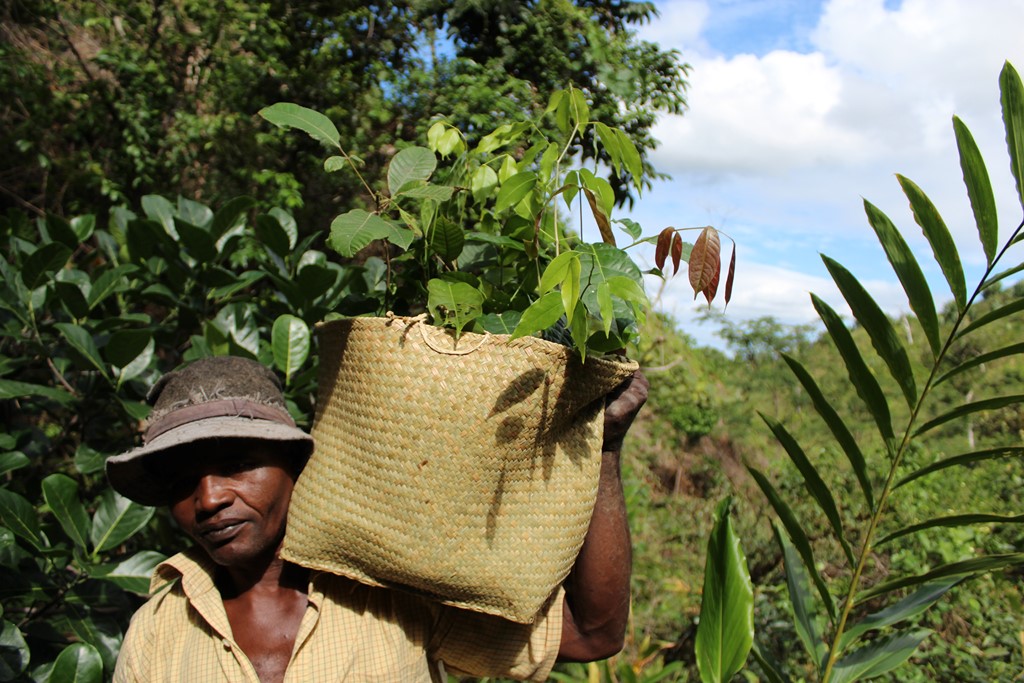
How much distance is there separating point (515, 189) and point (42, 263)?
1.36 m

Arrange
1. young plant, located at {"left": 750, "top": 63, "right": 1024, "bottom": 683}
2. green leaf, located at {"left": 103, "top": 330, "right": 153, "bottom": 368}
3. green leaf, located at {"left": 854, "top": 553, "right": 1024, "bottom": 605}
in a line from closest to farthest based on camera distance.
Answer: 1. young plant, located at {"left": 750, "top": 63, "right": 1024, "bottom": 683}
2. green leaf, located at {"left": 854, "top": 553, "right": 1024, "bottom": 605}
3. green leaf, located at {"left": 103, "top": 330, "right": 153, "bottom": 368}

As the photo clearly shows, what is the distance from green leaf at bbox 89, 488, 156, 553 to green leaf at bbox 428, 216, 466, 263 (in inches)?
39.0

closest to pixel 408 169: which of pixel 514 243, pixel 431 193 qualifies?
pixel 431 193

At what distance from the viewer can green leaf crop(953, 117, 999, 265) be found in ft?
3.78

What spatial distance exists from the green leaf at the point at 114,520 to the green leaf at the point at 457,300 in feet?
3.26

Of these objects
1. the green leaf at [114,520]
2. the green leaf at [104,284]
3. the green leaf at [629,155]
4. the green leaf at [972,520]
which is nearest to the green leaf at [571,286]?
the green leaf at [629,155]

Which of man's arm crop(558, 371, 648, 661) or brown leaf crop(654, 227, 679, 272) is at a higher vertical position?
brown leaf crop(654, 227, 679, 272)

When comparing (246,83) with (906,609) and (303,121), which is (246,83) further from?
(906,609)

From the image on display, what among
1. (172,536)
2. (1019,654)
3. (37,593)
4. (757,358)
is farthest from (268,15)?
(757,358)

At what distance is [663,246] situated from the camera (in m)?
0.91

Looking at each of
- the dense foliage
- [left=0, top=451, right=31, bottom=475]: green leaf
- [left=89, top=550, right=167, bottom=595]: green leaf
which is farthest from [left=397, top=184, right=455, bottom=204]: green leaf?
the dense foliage

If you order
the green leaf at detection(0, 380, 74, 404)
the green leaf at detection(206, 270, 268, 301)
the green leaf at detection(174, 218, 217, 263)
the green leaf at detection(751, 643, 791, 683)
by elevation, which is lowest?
the green leaf at detection(751, 643, 791, 683)

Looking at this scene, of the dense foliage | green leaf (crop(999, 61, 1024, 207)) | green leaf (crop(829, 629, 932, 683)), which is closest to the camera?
green leaf (crop(999, 61, 1024, 207))

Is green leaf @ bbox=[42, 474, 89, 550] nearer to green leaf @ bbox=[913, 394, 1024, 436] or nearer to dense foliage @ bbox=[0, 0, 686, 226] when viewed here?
green leaf @ bbox=[913, 394, 1024, 436]
